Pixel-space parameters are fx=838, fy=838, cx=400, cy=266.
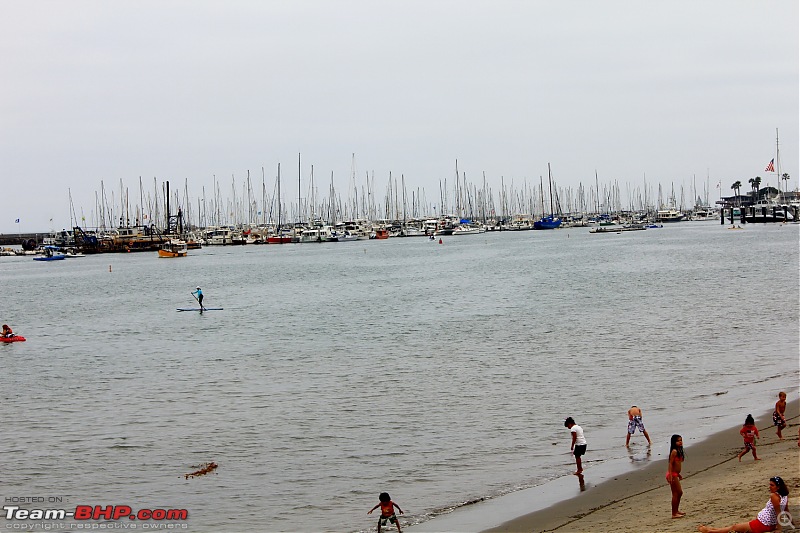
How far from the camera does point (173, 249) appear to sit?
154 m

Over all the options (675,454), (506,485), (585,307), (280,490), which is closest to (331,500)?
(280,490)

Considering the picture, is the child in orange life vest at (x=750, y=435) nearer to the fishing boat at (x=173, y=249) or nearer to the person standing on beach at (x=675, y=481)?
the person standing on beach at (x=675, y=481)

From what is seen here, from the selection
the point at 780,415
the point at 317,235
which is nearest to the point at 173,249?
the point at 317,235

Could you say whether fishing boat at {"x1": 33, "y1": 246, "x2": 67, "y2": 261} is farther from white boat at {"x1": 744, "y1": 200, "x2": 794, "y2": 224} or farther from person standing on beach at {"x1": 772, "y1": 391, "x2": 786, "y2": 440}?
person standing on beach at {"x1": 772, "y1": 391, "x2": 786, "y2": 440}

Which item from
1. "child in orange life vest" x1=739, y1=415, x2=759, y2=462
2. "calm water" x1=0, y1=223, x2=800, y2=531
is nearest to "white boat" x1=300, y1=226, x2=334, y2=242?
"calm water" x1=0, y1=223, x2=800, y2=531

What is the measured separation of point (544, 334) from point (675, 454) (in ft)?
92.5

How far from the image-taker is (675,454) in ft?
48.9

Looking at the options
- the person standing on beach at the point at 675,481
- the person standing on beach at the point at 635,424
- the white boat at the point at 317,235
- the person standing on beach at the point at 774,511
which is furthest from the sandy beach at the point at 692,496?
the white boat at the point at 317,235

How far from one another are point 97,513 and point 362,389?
13373 millimetres

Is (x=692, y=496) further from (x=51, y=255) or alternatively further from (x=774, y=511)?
(x=51, y=255)

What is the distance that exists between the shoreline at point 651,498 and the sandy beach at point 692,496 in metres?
0.02

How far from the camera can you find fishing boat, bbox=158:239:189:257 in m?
148

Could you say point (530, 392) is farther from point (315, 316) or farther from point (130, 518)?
point (315, 316)

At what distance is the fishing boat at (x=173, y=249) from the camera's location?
5807 inches
